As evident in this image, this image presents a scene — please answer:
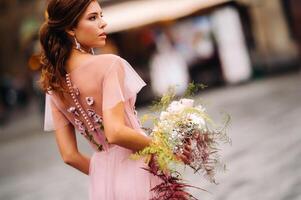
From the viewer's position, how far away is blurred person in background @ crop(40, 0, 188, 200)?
2.65 m

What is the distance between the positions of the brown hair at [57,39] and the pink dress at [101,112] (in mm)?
65

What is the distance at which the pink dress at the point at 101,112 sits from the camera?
2662mm

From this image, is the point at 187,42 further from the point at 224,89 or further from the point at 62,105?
the point at 62,105

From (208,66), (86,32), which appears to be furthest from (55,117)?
(208,66)

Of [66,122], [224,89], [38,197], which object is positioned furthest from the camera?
[224,89]

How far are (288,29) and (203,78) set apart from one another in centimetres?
315

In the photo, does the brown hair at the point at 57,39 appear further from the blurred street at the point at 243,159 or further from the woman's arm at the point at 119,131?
the blurred street at the point at 243,159

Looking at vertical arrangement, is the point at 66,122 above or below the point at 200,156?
above

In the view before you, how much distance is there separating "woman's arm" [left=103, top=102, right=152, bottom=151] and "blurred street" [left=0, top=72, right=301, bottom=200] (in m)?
0.89

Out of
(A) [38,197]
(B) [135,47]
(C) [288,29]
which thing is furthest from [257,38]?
(A) [38,197]

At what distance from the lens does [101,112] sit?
2783 mm

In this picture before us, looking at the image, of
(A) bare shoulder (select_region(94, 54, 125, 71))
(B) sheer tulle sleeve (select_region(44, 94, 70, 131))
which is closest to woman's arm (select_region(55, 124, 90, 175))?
(B) sheer tulle sleeve (select_region(44, 94, 70, 131))

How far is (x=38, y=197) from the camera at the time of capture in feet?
30.8

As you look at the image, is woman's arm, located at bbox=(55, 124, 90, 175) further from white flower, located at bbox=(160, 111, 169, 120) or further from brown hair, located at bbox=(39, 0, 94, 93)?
white flower, located at bbox=(160, 111, 169, 120)
